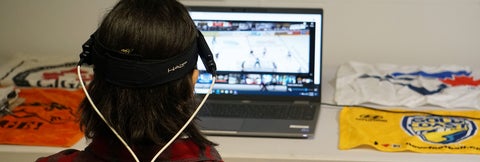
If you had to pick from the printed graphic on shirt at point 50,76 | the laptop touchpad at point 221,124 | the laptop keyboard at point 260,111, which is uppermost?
the printed graphic on shirt at point 50,76

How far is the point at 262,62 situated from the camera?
1.81 m

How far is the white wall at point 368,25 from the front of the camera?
2059mm

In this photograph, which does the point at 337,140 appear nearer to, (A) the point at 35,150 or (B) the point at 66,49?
(A) the point at 35,150

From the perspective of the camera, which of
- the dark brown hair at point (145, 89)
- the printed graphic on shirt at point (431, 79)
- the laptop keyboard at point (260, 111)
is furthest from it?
the printed graphic on shirt at point (431, 79)

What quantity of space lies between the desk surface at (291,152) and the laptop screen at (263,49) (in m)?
0.21

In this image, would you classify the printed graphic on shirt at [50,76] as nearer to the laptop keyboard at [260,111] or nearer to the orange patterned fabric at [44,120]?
the orange patterned fabric at [44,120]

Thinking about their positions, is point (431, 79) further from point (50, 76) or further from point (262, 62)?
point (50, 76)

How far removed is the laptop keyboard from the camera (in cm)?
173

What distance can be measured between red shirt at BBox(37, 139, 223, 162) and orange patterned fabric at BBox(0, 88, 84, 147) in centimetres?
68

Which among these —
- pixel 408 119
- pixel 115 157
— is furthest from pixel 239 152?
pixel 115 157

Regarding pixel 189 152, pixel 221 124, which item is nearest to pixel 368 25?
pixel 221 124

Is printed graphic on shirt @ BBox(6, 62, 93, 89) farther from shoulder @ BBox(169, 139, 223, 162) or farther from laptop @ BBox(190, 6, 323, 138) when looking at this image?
shoulder @ BBox(169, 139, 223, 162)

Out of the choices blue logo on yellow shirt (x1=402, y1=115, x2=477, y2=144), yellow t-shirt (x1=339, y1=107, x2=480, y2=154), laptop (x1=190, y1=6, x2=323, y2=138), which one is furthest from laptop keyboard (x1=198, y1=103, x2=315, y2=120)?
blue logo on yellow shirt (x1=402, y1=115, x2=477, y2=144)

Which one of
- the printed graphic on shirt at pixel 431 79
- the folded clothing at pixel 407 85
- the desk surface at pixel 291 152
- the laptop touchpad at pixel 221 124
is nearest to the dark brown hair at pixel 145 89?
the desk surface at pixel 291 152
